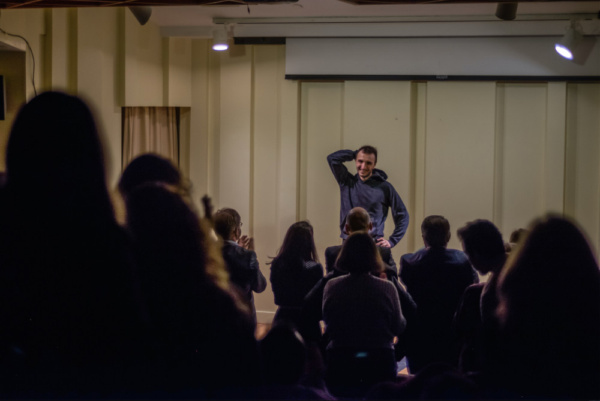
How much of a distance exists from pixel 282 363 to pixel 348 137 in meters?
3.08

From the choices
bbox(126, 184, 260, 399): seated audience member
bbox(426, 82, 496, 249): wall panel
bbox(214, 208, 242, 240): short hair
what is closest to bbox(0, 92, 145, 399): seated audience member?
bbox(126, 184, 260, 399): seated audience member

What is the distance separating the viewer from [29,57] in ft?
11.6

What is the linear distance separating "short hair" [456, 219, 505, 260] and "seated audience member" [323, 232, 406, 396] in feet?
1.37

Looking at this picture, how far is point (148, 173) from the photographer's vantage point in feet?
8.39

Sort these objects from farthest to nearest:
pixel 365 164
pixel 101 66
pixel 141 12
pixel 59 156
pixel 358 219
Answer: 1. pixel 365 164
2. pixel 101 66
3. pixel 141 12
4. pixel 358 219
5. pixel 59 156

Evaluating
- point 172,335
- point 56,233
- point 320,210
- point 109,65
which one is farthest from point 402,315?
point 109,65

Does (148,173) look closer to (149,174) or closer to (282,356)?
(149,174)

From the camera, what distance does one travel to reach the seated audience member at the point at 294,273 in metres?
2.97

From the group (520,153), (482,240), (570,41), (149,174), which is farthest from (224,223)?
(570,41)

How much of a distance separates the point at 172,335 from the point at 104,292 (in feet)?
1.18

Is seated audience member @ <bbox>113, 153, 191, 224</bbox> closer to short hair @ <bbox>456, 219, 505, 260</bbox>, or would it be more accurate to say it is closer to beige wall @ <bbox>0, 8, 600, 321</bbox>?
short hair @ <bbox>456, 219, 505, 260</bbox>

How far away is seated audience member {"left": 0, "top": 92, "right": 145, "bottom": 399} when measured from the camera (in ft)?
6.77

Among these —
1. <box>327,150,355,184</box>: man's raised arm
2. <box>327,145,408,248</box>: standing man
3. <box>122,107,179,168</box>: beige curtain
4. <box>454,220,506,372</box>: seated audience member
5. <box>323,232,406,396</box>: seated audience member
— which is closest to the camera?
<box>454,220,506,372</box>: seated audience member

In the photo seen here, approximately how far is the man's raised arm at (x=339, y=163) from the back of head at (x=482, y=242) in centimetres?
211
